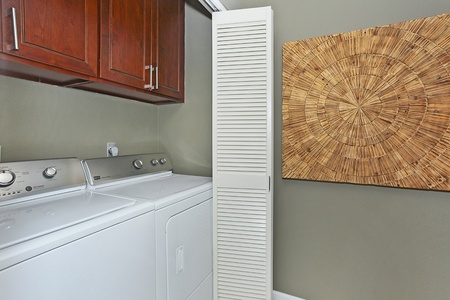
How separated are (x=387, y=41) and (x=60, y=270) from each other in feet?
6.59

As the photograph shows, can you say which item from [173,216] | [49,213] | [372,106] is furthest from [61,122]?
[372,106]

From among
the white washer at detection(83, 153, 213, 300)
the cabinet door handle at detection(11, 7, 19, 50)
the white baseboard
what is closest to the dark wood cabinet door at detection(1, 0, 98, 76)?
the cabinet door handle at detection(11, 7, 19, 50)

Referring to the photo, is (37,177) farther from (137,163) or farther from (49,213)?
(137,163)

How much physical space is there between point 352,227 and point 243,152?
93 cm

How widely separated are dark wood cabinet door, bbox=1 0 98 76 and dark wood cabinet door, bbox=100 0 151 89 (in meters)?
Answer: 0.06

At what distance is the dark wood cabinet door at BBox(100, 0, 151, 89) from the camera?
4.25ft

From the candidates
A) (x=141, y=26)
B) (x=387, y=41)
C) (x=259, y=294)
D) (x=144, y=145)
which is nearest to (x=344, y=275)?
(x=259, y=294)

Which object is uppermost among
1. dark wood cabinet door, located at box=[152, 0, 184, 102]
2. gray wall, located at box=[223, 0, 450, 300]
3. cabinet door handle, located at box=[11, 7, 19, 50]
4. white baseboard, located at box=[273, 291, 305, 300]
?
dark wood cabinet door, located at box=[152, 0, 184, 102]

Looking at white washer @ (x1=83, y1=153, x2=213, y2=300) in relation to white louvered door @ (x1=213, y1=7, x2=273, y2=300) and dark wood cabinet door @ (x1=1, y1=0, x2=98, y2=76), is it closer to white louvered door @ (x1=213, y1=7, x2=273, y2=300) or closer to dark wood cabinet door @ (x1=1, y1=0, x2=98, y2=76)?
white louvered door @ (x1=213, y1=7, x2=273, y2=300)

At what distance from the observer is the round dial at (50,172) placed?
1161 millimetres

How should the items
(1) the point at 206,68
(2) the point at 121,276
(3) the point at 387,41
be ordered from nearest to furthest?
(2) the point at 121,276, (3) the point at 387,41, (1) the point at 206,68

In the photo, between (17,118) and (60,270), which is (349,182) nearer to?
(60,270)

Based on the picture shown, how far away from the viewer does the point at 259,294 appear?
1595 millimetres

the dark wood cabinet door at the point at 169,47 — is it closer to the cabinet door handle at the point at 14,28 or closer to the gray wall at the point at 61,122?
the gray wall at the point at 61,122
